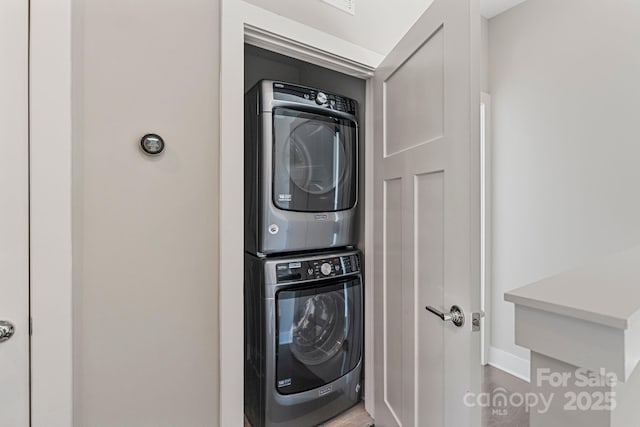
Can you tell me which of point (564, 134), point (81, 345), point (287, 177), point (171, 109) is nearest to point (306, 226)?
point (287, 177)

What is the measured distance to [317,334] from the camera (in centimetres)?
164

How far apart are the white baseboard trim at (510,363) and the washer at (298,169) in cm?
169

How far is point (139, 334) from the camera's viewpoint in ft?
3.40

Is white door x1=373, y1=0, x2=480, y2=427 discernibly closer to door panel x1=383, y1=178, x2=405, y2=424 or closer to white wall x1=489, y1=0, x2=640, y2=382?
door panel x1=383, y1=178, x2=405, y2=424

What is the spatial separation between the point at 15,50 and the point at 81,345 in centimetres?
87

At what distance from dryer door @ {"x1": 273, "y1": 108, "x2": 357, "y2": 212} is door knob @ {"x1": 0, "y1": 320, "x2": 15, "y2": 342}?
3.17 ft

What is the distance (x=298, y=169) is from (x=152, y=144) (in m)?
0.70

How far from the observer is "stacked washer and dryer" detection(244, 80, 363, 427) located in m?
1.46

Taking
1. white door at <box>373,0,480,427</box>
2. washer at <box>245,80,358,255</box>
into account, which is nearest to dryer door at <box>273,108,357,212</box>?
washer at <box>245,80,358,255</box>

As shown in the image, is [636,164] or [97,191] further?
[636,164]

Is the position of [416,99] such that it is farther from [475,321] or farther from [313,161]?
[475,321]

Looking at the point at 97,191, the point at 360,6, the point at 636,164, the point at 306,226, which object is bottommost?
the point at 306,226

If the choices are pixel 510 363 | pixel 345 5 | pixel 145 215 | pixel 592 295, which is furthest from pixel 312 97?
pixel 510 363

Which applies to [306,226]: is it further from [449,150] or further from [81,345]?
[81,345]
